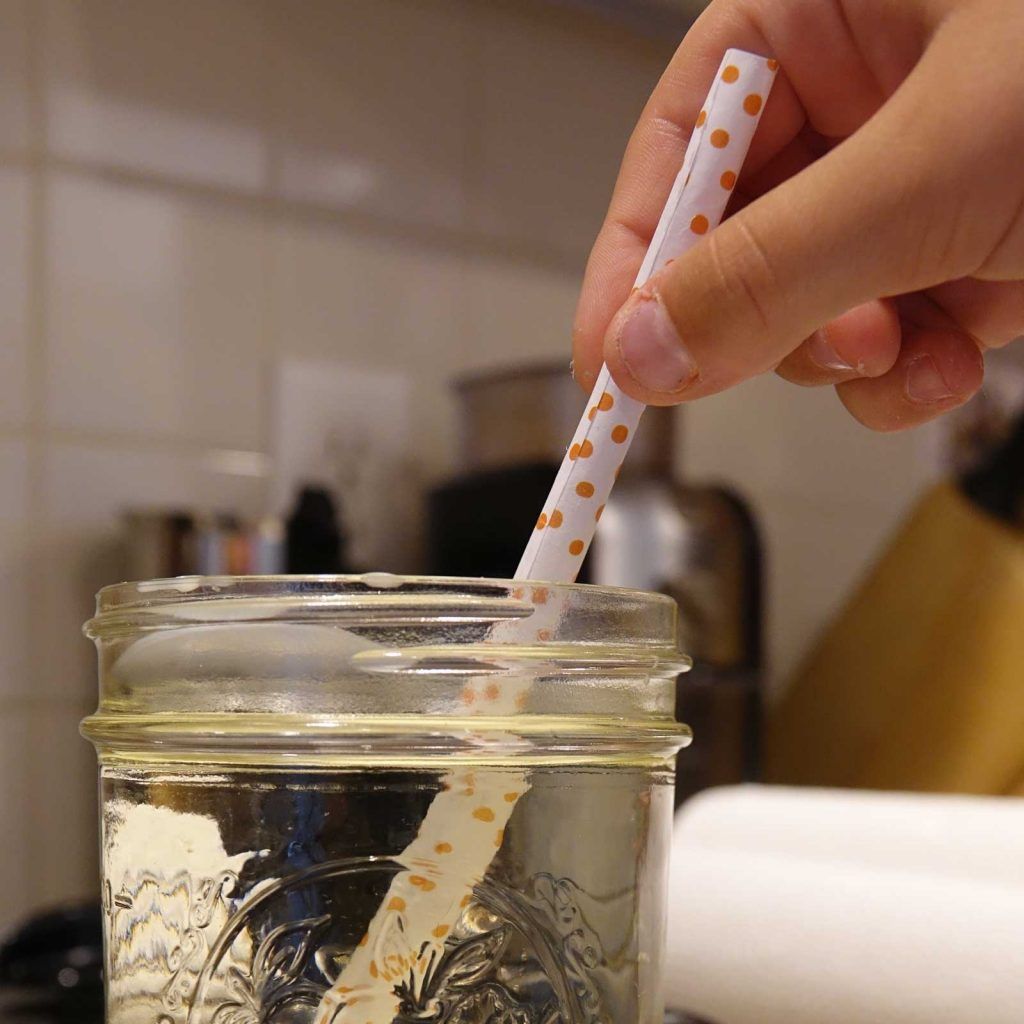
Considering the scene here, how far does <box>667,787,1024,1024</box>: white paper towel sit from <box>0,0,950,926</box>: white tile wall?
677 millimetres

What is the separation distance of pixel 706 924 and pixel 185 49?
909 mm

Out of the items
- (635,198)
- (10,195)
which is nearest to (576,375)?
(635,198)

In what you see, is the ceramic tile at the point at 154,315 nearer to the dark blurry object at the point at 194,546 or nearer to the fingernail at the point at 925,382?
the dark blurry object at the point at 194,546

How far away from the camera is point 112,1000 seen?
294 millimetres

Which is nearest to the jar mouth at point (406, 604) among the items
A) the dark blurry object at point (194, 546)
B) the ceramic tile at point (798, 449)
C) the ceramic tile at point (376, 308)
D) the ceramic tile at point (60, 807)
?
the dark blurry object at point (194, 546)

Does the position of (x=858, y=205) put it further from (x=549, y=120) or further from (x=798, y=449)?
(x=798, y=449)

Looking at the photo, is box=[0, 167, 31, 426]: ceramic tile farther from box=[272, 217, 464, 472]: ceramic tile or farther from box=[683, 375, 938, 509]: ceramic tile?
box=[683, 375, 938, 509]: ceramic tile

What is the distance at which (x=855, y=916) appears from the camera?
0.38 meters

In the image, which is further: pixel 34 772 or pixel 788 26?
pixel 34 772

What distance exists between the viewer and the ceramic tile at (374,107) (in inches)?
45.7

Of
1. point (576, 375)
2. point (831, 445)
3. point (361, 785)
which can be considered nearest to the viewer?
point (361, 785)

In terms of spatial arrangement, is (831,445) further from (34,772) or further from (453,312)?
(34,772)

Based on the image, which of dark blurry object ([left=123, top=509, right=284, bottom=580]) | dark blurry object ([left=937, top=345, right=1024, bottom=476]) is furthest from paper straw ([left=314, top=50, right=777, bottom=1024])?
dark blurry object ([left=937, top=345, right=1024, bottom=476])

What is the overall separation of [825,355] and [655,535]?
0.61m
